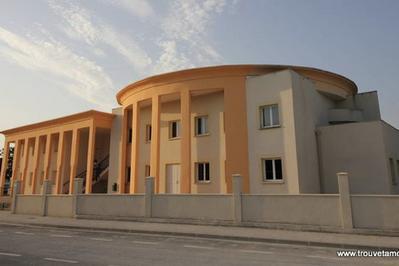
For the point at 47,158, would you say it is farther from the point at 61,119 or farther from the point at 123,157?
the point at 123,157

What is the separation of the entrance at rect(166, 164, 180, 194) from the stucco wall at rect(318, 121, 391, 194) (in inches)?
337

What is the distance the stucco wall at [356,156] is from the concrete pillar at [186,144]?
737 centimetres

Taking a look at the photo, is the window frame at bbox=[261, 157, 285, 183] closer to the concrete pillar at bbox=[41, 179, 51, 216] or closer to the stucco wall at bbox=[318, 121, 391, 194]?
the stucco wall at bbox=[318, 121, 391, 194]

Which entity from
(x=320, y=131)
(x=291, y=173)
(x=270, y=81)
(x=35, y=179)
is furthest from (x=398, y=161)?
(x=35, y=179)

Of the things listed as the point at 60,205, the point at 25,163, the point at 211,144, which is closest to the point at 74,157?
the point at 60,205

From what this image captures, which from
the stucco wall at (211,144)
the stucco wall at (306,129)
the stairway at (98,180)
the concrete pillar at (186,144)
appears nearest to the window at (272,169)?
the stucco wall at (306,129)

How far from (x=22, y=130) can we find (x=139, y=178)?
16710 millimetres

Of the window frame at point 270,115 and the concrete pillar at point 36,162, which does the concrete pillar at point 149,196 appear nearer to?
the window frame at point 270,115

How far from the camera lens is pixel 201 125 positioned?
19.5m

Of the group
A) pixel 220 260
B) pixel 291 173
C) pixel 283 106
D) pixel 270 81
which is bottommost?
pixel 220 260

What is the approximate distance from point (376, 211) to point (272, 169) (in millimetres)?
6053

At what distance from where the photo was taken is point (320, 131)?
675 inches

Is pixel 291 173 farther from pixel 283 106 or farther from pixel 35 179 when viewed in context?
pixel 35 179

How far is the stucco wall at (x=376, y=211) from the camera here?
1009 centimetres
